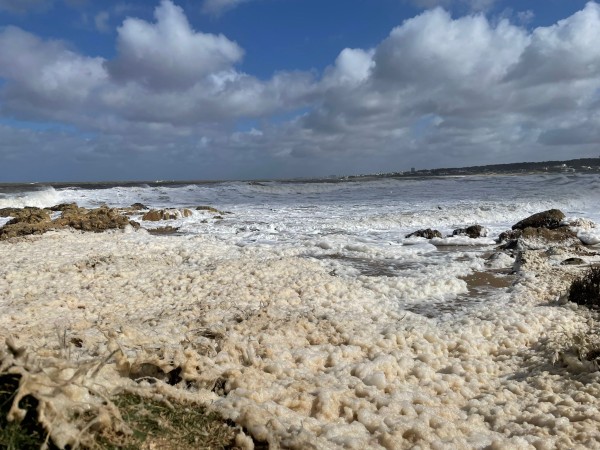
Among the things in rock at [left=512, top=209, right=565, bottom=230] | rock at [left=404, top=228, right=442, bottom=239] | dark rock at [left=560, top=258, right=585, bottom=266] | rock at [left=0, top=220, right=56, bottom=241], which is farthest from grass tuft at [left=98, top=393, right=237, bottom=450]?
rock at [left=512, top=209, right=565, bottom=230]

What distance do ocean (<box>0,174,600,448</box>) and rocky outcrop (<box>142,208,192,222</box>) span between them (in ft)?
23.9

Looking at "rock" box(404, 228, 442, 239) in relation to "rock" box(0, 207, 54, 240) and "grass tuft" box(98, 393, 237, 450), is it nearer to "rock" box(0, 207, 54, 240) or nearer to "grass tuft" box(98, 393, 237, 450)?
"rock" box(0, 207, 54, 240)

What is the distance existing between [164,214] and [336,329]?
52.7ft

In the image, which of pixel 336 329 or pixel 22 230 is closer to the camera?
pixel 336 329

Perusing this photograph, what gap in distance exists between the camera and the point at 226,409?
10.7 ft

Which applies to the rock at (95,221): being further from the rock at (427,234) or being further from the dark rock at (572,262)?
the dark rock at (572,262)

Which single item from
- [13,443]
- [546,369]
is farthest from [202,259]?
[13,443]

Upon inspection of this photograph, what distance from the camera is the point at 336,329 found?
5.46 meters

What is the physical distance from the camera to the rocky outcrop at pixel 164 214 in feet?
64.9

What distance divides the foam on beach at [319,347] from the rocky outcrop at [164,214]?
33.2 feet

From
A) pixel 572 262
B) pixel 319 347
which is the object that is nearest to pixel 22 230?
pixel 319 347

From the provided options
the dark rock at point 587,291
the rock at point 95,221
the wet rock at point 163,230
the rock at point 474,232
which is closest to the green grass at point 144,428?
the dark rock at point 587,291

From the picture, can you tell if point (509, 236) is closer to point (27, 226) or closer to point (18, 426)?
point (18, 426)

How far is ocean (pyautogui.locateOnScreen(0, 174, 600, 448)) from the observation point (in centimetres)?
356
